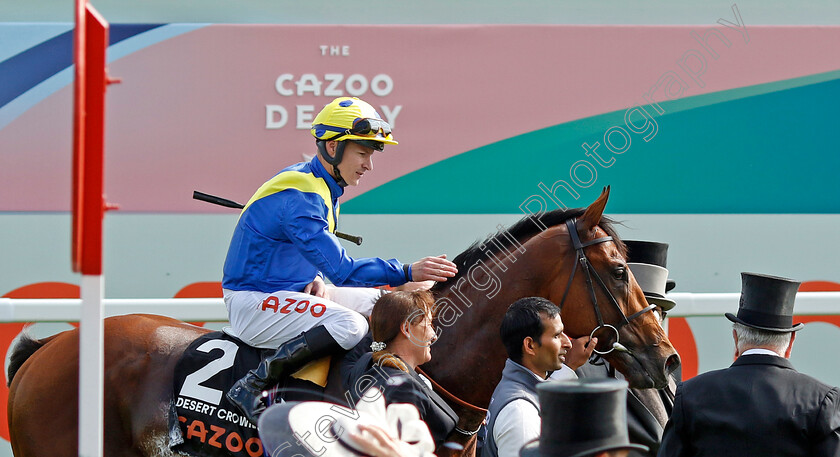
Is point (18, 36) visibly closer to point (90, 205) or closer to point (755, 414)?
point (90, 205)

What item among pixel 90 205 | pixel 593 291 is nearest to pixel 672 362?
pixel 593 291

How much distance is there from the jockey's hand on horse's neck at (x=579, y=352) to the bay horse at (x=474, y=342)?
0.15 feet

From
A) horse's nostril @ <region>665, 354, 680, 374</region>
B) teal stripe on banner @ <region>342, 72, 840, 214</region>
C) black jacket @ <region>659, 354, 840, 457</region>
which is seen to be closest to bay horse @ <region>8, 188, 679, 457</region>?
horse's nostril @ <region>665, 354, 680, 374</region>

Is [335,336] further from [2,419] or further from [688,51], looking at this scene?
[688,51]

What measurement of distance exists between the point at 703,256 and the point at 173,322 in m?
2.87

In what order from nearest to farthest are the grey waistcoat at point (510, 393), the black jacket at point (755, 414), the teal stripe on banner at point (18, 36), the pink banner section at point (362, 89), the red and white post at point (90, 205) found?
the red and white post at point (90, 205) < the black jacket at point (755, 414) < the grey waistcoat at point (510, 393) < the teal stripe on banner at point (18, 36) < the pink banner section at point (362, 89)

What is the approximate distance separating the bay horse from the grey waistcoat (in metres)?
0.55

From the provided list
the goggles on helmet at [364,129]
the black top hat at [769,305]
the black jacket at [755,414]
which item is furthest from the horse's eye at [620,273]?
the goggles on helmet at [364,129]

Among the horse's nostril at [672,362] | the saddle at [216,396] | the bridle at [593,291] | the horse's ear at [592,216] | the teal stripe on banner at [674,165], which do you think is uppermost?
the teal stripe on banner at [674,165]

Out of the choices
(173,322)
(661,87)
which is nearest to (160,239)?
(173,322)

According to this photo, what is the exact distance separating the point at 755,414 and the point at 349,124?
1.77 m

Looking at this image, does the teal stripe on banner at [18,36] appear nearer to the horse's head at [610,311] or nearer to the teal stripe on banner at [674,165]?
the teal stripe on banner at [674,165]

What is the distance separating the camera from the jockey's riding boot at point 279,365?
2.99 m

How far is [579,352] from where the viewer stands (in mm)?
3125
